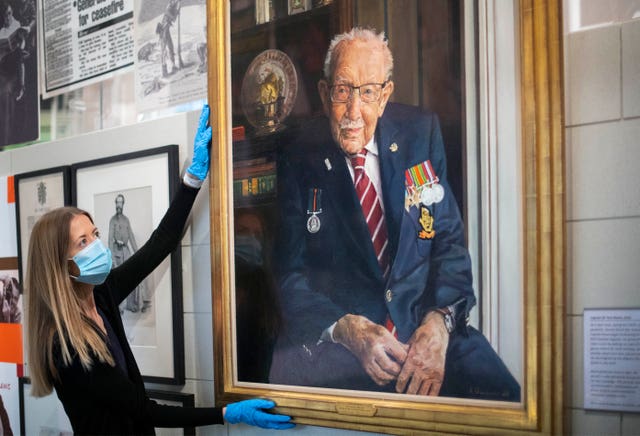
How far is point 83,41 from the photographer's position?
8.70 feet

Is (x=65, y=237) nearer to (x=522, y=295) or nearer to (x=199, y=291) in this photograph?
(x=199, y=291)

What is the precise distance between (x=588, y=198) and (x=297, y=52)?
880 mm

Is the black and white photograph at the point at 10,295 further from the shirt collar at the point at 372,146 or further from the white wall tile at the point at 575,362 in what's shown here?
the white wall tile at the point at 575,362

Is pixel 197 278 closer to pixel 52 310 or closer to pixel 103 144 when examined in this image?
pixel 52 310

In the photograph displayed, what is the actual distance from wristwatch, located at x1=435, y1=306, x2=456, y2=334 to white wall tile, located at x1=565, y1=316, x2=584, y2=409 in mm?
256

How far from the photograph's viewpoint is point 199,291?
221cm

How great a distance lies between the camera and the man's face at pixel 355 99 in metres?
1.78

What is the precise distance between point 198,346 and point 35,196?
1.04 metres

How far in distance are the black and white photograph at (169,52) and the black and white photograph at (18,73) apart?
2.09 feet

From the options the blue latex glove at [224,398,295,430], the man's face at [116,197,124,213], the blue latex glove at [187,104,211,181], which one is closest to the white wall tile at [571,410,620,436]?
the blue latex glove at [224,398,295,430]

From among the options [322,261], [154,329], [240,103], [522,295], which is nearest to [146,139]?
[240,103]

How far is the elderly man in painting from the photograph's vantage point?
1.66 meters

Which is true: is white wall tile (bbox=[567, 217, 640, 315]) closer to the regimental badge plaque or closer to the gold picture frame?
the gold picture frame

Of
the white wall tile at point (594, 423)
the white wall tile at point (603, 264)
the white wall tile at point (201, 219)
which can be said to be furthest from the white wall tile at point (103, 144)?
the white wall tile at point (594, 423)
